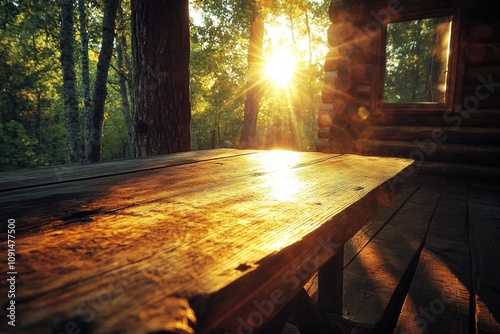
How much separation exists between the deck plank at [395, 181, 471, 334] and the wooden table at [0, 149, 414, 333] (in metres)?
0.66

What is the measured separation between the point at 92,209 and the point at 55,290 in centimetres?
42

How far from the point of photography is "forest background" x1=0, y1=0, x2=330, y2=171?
1116 centimetres

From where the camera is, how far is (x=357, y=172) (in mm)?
1329

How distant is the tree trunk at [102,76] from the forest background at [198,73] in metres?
1.69


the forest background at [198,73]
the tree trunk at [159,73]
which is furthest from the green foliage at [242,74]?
the tree trunk at [159,73]

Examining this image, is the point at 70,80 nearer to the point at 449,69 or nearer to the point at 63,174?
the point at 63,174

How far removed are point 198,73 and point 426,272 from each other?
45.1 feet

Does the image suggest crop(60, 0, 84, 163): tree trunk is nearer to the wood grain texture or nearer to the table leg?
the wood grain texture

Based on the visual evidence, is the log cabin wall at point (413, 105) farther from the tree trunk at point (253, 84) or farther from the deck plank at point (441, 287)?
the tree trunk at point (253, 84)

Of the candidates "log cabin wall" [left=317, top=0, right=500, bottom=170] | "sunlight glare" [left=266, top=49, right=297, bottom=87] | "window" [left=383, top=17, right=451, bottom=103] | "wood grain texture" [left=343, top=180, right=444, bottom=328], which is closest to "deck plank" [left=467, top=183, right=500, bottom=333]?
"wood grain texture" [left=343, top=180, right=444, bottom=328]

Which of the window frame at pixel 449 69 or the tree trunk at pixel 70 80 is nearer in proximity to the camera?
the window frame at pixel 449 69

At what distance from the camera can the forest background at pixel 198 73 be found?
11164mm

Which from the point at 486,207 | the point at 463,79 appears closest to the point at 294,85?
the point at 463,79

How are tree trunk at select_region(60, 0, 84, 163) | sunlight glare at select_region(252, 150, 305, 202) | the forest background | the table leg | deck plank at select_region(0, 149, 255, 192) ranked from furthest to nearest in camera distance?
the forest background, tree trunk at select_region(60, 0, 84, 163), the table leg, deck plank at select_region(0, 149, 255, 192), sunlight glare at select_region(252, 150, 305, 202)
